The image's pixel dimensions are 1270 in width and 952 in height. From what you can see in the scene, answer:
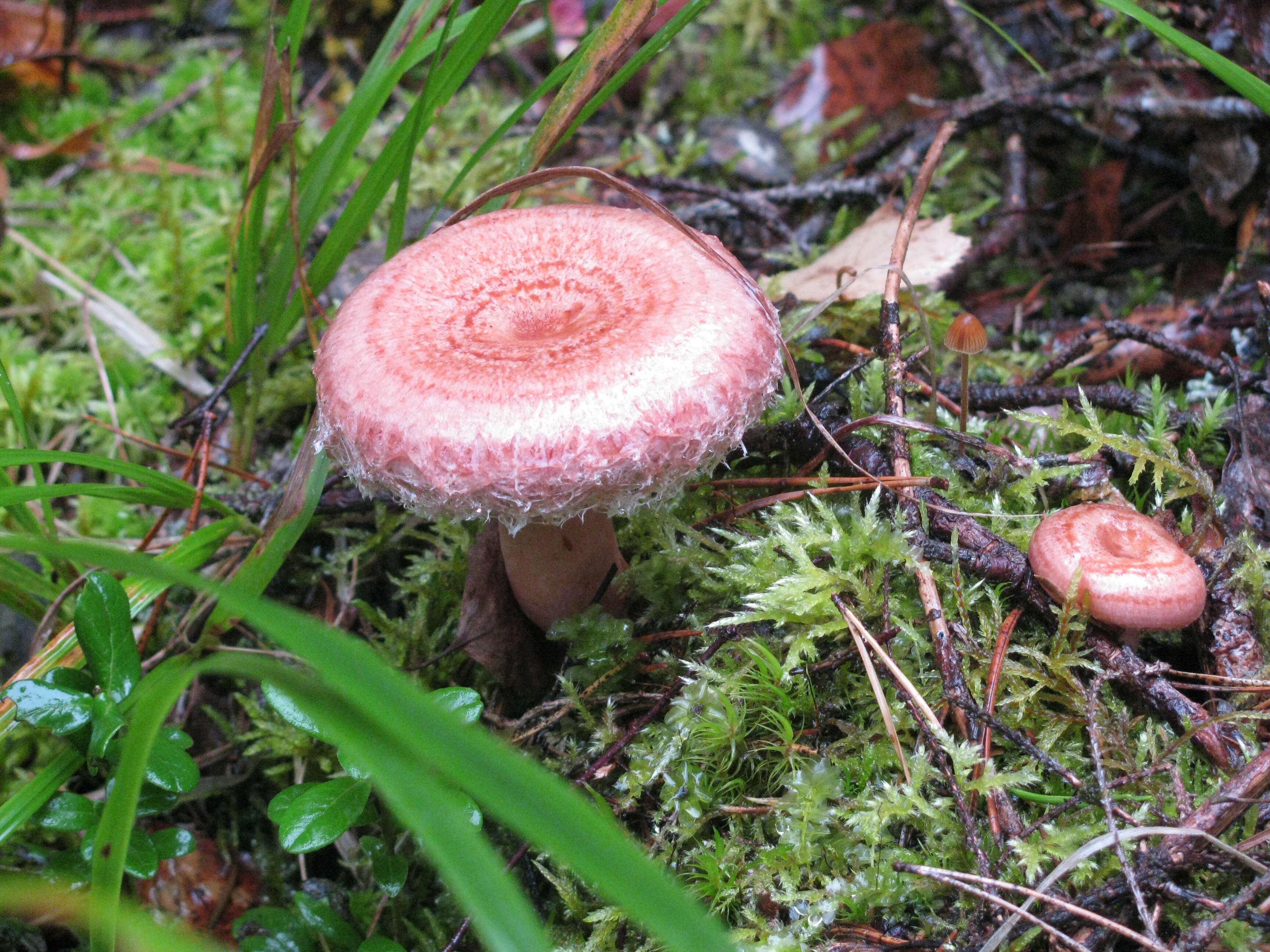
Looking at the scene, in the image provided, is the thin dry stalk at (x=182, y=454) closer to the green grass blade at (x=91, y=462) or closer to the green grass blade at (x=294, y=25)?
the green grass blade at (x=91, y=462)

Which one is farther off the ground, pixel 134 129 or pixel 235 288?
pixel 134 129

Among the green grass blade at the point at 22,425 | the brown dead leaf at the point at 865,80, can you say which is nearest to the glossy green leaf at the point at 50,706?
the green grass blade at the point at 22,425

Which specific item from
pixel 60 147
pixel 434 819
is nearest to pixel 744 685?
pixel 434 819

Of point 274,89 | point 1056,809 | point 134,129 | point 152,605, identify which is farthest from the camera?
point 134,129

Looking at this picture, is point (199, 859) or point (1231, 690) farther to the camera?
point (199, 859)

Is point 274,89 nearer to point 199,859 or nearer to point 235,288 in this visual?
point 235,288

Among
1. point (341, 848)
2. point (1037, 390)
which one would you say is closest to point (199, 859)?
point (341, 848)
